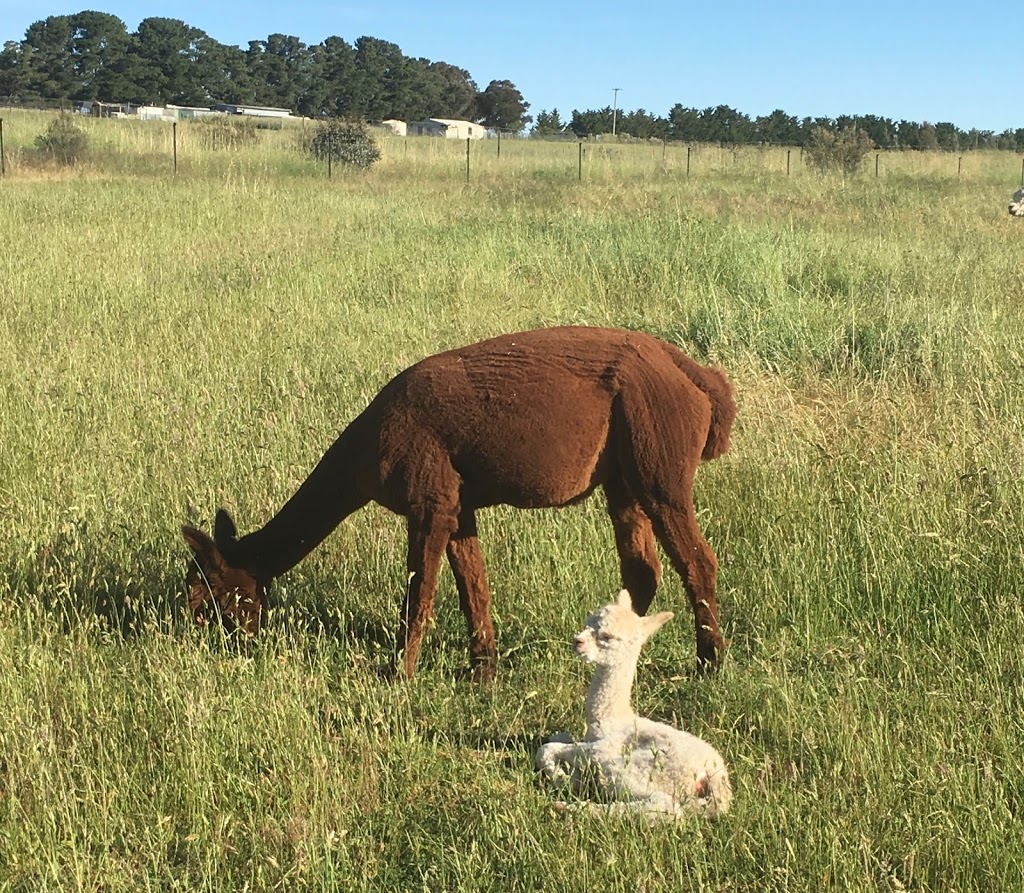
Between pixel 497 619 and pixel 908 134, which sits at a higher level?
pixel 908 134

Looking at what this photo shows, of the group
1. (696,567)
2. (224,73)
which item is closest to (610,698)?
(696,567)

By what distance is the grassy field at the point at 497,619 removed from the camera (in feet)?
9.26

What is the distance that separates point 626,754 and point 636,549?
1357 millimetres

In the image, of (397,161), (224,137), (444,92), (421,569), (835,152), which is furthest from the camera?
(444,92)

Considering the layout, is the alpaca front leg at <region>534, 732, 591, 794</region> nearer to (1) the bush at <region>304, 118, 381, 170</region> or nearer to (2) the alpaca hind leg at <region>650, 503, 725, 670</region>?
(2) the alpaca hind leg at <region>650, 503, 725, 670</region>

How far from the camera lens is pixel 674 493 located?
12.4 ft

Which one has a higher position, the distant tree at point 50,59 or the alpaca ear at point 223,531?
the distant tree at point 50,59

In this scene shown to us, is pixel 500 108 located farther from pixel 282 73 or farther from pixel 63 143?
pixel 63 143

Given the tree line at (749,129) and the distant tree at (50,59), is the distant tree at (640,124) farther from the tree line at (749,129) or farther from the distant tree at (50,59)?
the distant tree at (50,59)

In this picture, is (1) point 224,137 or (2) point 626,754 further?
(1) point 224,137

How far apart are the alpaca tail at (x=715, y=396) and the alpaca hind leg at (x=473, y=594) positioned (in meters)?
1.03

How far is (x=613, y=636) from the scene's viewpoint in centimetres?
297

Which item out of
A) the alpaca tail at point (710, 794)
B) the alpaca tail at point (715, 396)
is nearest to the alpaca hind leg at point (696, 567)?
the alpaca tail at point (715, 396)

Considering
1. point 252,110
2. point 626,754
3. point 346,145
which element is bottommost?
point 626,754
